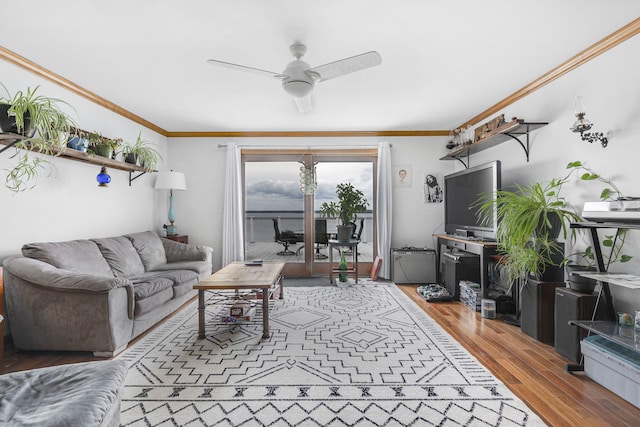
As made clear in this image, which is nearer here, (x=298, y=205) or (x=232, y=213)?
(x=232, y=213)

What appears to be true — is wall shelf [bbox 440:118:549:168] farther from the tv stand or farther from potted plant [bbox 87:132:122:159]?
potted plant [bbox 87:132:122:159]

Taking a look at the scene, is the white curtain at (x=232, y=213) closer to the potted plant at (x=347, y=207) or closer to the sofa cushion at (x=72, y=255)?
the potted plant at (x=347, y=207)

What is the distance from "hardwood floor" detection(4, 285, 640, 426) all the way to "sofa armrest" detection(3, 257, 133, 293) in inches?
22.5

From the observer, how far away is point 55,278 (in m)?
2.43

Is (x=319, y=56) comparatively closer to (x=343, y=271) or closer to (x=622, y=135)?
(x=622, y=135)

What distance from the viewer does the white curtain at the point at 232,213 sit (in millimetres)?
5207

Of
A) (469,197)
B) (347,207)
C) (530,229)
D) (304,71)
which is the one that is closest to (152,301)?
(304,71)

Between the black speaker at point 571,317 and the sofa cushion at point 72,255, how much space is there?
13.3 ft

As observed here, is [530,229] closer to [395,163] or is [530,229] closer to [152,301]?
[395,163]

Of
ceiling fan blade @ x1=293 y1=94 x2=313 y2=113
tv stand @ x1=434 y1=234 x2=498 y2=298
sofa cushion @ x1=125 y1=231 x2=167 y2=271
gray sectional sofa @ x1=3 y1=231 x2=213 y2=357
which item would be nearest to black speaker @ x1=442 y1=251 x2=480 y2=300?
tv stand @ x1=434 y1=234 x2=498 y2=298

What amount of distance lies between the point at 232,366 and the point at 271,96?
2.86 meters

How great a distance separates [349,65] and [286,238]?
367 cm

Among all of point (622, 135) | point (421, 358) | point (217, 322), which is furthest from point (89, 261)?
point (622, 135)

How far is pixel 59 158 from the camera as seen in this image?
3227mm
